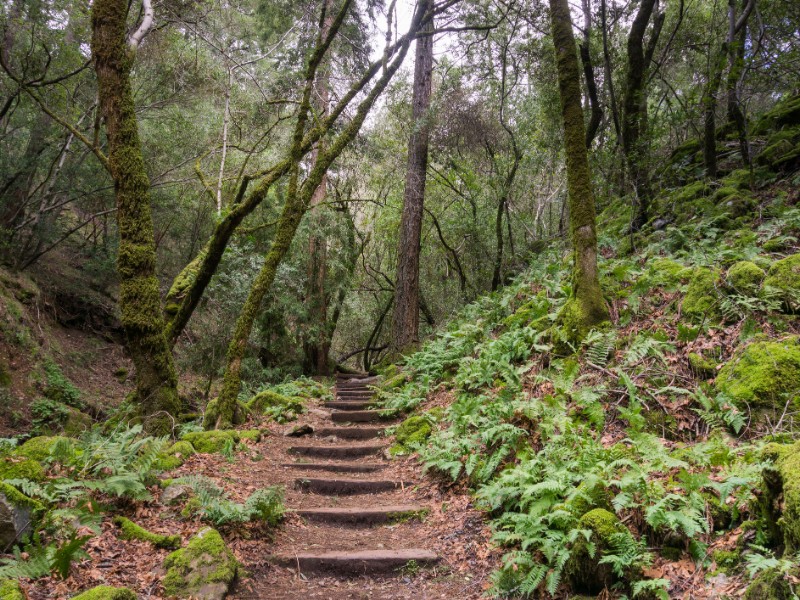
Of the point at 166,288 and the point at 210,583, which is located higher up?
the point at 166,288

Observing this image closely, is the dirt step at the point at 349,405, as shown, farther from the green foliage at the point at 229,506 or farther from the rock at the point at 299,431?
the green foliage at the point at 229,506

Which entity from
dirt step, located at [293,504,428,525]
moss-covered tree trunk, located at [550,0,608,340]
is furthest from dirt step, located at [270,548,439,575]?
moss-covered tree trunk, located at [550,0,608,340]

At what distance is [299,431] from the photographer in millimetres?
8195

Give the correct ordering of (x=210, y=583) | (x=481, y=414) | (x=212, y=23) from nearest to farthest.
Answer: (x=210, y=583), (x=481, y=414), (x=212, y=23)

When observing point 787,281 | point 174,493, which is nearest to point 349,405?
point 174,493

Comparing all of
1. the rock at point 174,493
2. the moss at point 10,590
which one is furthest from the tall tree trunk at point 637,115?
the moss at point 10,590

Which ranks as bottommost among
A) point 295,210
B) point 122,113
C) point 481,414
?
point 481,414

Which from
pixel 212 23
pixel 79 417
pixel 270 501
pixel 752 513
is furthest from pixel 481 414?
pixel 212 23

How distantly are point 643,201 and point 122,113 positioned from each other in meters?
9.42

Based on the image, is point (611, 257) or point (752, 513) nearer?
point (752, 513)

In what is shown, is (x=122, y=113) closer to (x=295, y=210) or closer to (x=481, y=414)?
(x=295, y=210)

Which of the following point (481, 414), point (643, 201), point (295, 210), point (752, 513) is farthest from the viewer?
point (643, 201)

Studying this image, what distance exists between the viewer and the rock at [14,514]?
10.6 feet

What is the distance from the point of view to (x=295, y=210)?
8.60 m
